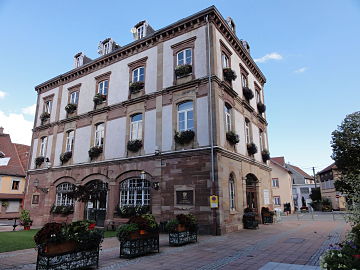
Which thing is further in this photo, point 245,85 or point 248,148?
point 245,85

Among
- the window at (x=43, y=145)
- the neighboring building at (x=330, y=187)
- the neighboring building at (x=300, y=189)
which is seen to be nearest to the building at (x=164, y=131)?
the window at (x=43, y=145)

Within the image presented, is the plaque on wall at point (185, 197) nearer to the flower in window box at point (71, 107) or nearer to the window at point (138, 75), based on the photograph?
the window at point (138, 75)

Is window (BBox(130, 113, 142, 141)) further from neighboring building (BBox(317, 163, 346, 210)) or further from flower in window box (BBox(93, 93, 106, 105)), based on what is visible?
neighboring building (BBox(317, 163, 346, 210))

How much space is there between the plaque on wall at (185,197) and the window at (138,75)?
7770 millimetres

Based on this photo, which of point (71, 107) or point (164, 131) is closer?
point (164, 131)

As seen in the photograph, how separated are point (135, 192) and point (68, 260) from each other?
30.3 ft

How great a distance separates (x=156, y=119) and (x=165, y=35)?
5.39 metres

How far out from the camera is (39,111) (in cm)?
2339

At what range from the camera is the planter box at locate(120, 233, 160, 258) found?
25.1 feet

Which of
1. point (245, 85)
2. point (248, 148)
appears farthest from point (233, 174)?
point (245, 85)

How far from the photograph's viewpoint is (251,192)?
17.0 m

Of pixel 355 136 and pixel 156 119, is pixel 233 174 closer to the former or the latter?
pixel 156 119

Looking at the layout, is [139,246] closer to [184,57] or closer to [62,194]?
[184,57]

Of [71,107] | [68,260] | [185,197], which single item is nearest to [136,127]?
[185,197]
